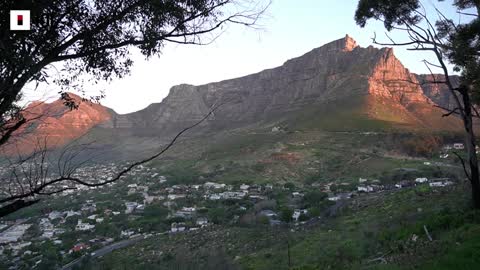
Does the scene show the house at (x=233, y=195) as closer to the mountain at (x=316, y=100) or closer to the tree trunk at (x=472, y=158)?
the mountain at (x=316, y=100)

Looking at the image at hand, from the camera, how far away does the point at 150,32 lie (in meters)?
5.83

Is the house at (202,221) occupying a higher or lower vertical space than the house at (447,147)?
lower

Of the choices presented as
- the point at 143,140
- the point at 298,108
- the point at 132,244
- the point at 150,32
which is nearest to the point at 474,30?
the point at 150,32

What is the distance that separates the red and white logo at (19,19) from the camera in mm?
4571

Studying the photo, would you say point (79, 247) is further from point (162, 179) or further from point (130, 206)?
point (162, 179)

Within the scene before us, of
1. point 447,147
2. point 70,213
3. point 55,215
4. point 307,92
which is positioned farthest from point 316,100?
point 55,215

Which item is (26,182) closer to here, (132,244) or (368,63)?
(132,244)

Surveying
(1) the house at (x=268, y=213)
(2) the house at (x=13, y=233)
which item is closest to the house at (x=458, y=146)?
(1) the house at (x=268, y=213)

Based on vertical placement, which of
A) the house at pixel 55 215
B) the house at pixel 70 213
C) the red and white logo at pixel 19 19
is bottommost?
the house at pixel 55 215

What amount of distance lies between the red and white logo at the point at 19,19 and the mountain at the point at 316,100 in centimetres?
5773

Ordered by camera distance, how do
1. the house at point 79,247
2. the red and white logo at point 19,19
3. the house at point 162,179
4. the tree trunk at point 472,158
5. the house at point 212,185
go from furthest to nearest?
the house at point 162,179
the house at point 212,185
the house at point 79,247
the tree trunk at point 472,158
the red and white logo at point 19,19

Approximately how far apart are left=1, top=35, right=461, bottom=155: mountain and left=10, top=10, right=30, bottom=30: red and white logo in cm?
5773

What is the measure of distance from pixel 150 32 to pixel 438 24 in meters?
9.95

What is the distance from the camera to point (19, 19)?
462cm
